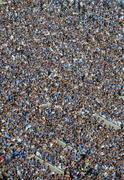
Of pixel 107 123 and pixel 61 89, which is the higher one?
pixel 61 89

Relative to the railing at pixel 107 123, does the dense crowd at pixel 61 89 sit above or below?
above

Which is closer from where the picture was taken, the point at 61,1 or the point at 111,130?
the point at 111,130

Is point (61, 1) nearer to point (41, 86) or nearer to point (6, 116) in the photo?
point (41, 86)

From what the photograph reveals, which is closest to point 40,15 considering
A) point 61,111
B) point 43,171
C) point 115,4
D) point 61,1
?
point 61,1

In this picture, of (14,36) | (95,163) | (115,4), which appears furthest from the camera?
(115,4)

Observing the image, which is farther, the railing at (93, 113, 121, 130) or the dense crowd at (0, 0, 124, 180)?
the railing at (93, 113, 121, 130)

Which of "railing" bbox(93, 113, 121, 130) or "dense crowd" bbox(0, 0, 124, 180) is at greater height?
"dense crowd" bbox(0, 0, 124, 180)

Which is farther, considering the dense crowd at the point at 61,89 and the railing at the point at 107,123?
the railing at the point at 107,123

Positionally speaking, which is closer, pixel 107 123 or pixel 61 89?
pixel 107 123
